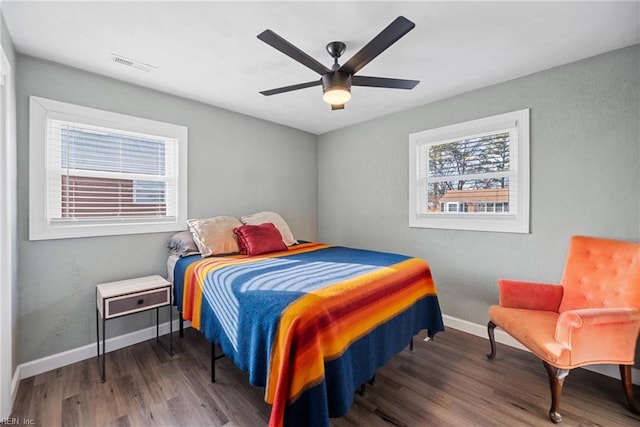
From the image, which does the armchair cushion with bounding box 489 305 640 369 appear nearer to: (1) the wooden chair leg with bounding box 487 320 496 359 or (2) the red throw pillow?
(1) the wooden chair leg with bounding box 487 320 496 359

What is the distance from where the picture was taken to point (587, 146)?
7.09 feet

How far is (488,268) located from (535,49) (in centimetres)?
191

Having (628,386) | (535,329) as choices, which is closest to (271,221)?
(535,329)

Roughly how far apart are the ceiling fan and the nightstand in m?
1.88

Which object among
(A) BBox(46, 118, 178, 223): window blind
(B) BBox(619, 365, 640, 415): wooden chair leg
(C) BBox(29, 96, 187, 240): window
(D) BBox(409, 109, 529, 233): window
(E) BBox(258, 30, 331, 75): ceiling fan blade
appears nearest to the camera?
(E) BBox(258, 30, 331, 75): ceiling fan blade

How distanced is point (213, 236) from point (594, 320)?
294 centimetres

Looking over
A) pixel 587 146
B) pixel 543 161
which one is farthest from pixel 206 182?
pixel 587 146

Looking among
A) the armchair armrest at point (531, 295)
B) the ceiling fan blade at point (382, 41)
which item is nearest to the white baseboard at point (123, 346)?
the armchair armrest at point (531, 295)

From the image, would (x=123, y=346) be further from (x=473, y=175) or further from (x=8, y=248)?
(x=473, y=175)

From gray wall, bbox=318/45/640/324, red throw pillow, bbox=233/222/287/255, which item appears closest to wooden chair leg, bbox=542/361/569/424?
gray wall, bbox=318/45/640/324

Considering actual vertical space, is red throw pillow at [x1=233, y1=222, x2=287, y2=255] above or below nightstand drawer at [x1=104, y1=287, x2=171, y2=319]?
above

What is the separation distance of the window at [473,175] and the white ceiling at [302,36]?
48 cm

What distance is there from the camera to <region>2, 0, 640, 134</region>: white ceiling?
161cm

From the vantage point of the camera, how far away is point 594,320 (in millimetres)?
1605
